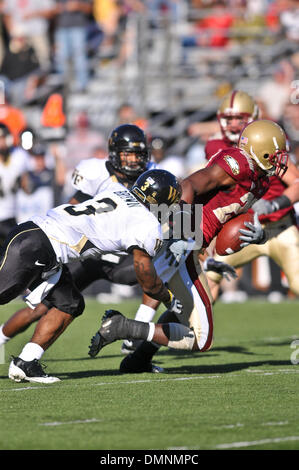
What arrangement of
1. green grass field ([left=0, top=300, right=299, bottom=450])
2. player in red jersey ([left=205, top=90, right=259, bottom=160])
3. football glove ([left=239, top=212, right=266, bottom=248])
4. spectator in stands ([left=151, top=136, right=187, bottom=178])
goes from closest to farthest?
green grass field ([left=0, top=300, right=299, bottom=450]) → football glove ([left=239, top=212, right=266, bottom=248]) → player in red jersey ([left=205, top=90, right=259, bottom=160]) → spectator in stands ([left=151, top=136, right=187, bottom=178])

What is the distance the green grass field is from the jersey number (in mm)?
1044

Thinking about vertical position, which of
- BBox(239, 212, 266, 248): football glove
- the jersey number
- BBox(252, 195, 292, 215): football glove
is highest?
the jersey number

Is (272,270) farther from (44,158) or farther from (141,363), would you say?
(141,363)

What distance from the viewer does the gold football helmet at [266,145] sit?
6.10 m

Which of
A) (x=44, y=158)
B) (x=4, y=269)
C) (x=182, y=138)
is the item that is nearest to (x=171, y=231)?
(x=4, y=269)

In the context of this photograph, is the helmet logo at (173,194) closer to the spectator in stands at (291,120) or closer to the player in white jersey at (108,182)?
the player in white jersey at (108,182)

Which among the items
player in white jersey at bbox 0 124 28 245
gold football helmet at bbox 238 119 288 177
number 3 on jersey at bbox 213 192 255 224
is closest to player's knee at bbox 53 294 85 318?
number 3 on jersey at bbox 213 192 255 224

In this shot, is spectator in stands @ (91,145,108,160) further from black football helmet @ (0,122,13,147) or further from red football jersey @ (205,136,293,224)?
red football jersey @ (205,136,293,224)

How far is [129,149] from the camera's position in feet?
21.6

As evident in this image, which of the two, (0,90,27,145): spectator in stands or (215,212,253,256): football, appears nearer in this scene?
(215,212,253,256): football

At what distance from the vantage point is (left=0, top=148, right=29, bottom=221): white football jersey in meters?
9.86

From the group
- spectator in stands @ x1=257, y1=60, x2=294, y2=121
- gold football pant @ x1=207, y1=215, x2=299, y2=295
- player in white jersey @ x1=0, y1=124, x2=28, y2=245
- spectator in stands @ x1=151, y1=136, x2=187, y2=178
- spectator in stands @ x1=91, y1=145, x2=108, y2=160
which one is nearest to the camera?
gold football pant @ x1=207, y1=215, x2=299, y2=295

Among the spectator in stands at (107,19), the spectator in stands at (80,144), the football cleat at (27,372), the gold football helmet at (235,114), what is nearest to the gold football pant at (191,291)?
the football cleat at (27,372)

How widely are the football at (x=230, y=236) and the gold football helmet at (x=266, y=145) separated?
1.37 ft
